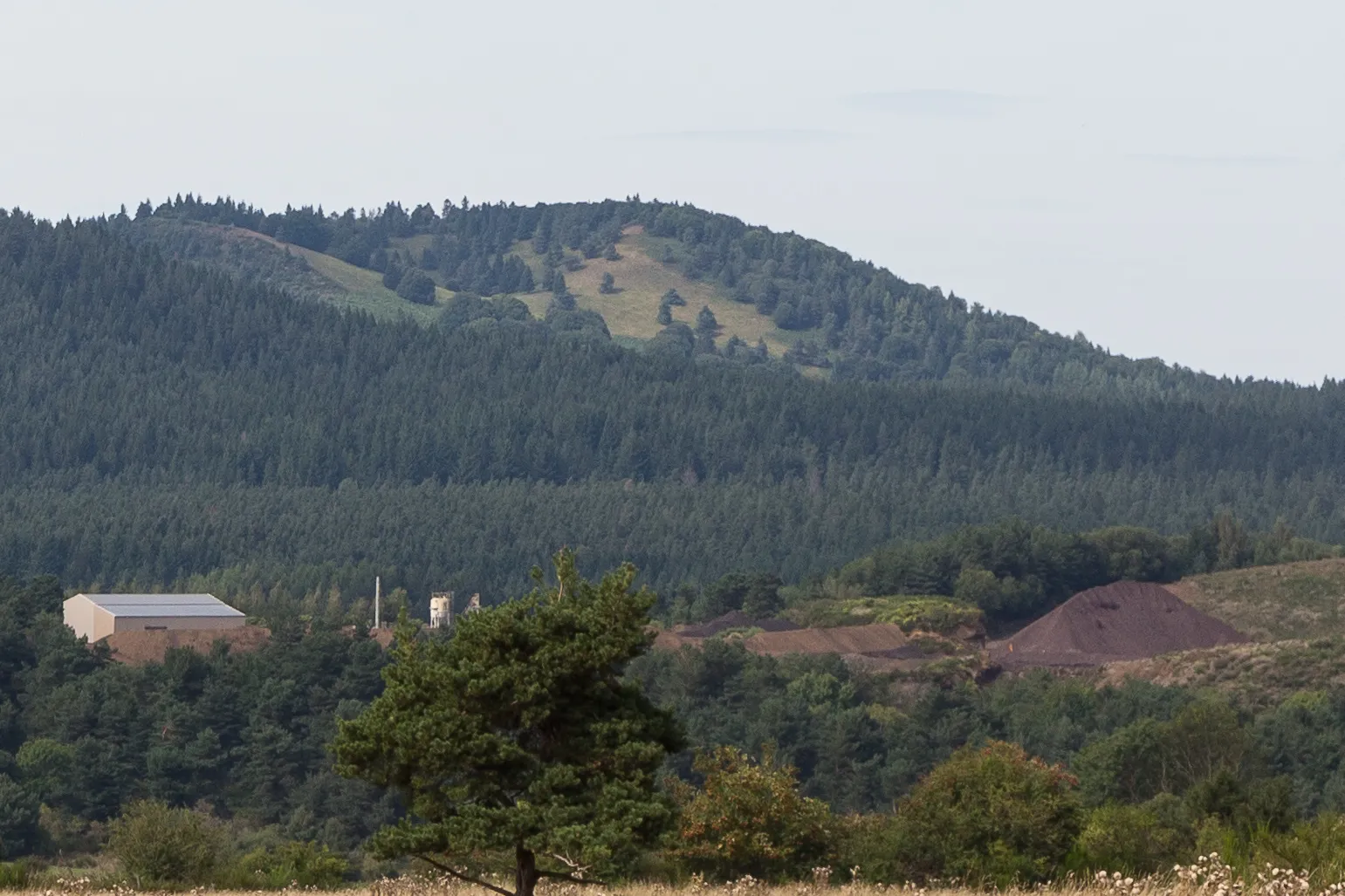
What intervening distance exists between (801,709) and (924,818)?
187 ft

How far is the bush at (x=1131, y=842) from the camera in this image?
34.8m

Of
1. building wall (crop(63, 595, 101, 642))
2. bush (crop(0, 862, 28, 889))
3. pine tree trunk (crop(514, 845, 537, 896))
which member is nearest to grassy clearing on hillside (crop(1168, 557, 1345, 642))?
building wall (crop(63, 595, 101, 642))

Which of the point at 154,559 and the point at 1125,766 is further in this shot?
the point at 154,559

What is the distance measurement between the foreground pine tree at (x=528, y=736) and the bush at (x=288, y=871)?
1117 centimetres

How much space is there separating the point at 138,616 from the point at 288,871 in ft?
292

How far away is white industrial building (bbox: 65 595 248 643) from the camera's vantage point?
12244 centimetres

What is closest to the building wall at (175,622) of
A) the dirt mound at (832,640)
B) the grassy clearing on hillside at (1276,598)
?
the dirt mound at (832,640)

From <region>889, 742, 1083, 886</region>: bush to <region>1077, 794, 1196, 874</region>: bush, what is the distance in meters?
0.42

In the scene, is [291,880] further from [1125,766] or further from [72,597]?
[72,597]

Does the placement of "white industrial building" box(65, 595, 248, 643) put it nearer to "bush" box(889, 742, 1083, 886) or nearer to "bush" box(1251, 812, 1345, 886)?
"bush" box(889, 742, 1083, 886)

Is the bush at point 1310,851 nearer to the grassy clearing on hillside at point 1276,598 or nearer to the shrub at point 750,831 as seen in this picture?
the shrub at point 750,831

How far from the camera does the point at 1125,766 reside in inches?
3014

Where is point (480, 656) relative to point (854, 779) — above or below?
above

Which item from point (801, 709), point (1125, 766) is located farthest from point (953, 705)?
point (1125, 766)
